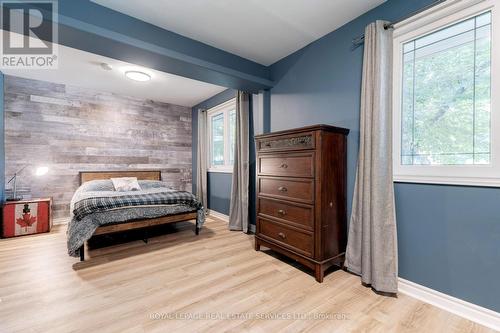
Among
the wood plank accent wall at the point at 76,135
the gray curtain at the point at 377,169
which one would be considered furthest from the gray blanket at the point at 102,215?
the gray curtain at the point at 377,169

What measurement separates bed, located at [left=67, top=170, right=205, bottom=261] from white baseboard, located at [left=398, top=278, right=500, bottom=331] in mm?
2571

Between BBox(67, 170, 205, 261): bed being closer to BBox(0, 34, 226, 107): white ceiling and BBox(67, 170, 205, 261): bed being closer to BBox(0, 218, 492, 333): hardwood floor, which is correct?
BBox(0, 218, 492, 333): hardwood floor

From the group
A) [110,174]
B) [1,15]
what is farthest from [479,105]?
[110,174]

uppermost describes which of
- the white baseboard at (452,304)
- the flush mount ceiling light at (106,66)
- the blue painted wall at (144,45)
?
the flush mount ceiling light at (106,66)

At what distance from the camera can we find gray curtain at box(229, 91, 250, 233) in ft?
11.6

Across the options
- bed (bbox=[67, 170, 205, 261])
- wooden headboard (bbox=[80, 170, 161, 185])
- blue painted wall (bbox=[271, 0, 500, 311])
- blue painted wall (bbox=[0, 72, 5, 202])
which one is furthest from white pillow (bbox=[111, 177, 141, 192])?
blue painted wall (bbox=[271, 0, 500, 311])

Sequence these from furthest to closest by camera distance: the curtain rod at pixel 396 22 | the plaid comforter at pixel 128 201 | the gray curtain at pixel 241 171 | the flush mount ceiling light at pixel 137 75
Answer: the gray curtain at pixel 241 171 < the flush mount ceiling light at pixel 137 75 < the plaid comforter at pixel 128 201 < the curtain rod at pixel 396 22

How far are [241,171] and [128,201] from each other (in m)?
1.64

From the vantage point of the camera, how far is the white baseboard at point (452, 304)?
4.84 feet

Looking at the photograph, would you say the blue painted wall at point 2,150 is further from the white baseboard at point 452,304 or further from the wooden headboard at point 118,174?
the white baseboard at point 452,304

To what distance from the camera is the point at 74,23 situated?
184 cm

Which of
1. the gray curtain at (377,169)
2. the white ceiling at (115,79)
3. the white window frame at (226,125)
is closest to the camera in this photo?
the gray curtain at (377,169)

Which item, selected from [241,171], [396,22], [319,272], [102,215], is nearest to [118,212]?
[102,215]

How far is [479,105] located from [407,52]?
0.71 meters
